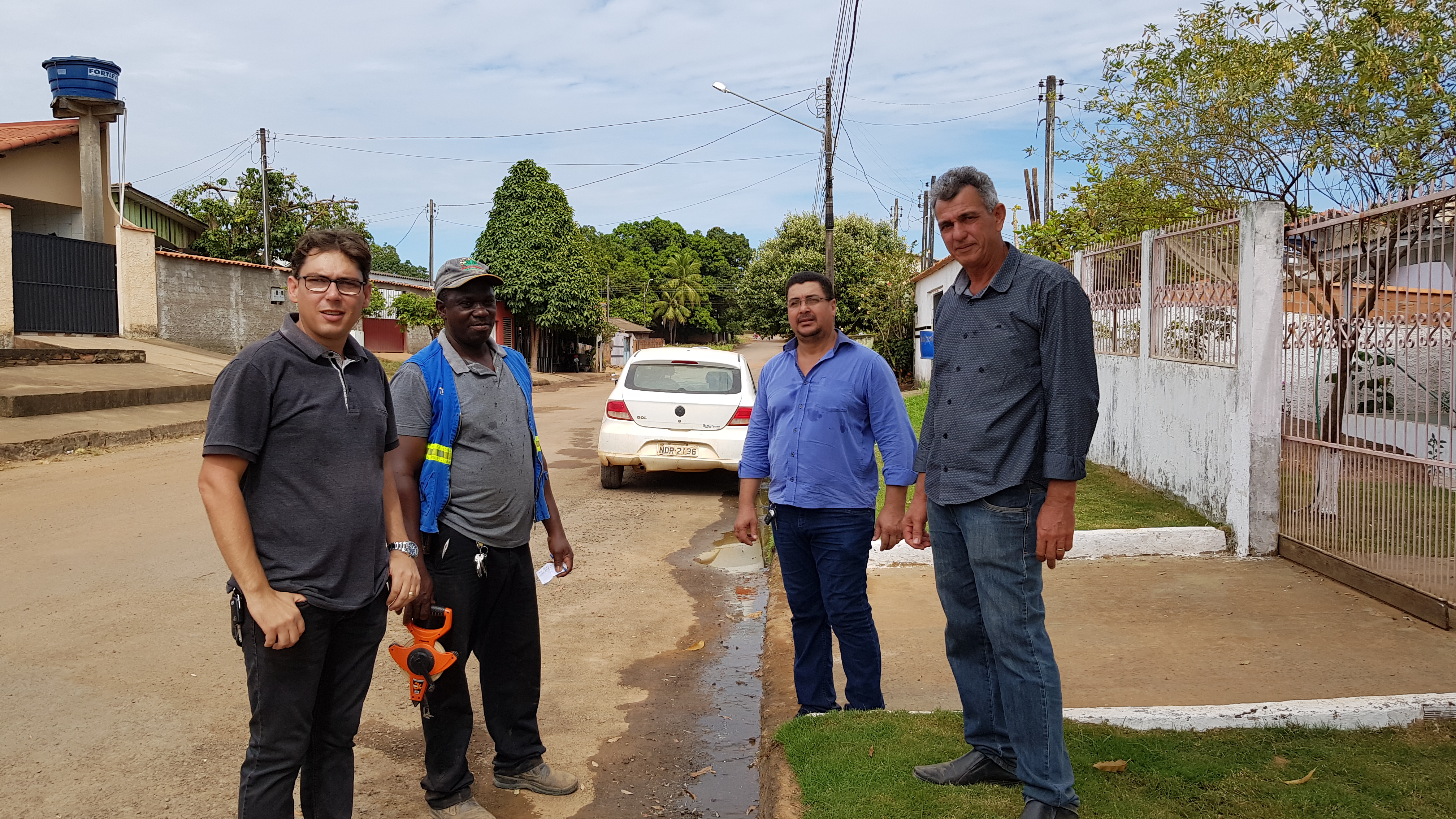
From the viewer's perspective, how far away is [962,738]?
11.8 ft

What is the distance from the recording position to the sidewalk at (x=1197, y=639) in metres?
4.31

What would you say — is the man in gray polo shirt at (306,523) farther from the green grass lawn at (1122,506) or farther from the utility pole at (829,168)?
the utility pole at (829,168)

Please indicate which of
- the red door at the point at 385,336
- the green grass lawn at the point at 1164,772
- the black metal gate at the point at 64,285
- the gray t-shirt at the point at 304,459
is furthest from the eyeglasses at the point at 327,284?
the red door at the point at 385,336

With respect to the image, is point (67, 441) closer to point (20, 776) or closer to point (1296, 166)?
point (20, 776)

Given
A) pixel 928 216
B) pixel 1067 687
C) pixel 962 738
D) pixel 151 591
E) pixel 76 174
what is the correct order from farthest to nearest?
pixel 928 216
pixel 76 174
pixel 151 591
pixel 1067 687
pixel 962 738

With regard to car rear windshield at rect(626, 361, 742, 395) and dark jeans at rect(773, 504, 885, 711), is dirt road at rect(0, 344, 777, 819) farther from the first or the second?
car rear windshield at rect(626, 361, 742, 395)

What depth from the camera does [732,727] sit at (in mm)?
4539

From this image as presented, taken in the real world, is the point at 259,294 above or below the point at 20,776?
above

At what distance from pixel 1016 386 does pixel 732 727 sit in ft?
7.72

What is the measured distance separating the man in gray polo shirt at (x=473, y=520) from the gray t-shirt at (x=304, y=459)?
0.49 m

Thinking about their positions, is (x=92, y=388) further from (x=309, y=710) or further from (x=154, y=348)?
(x=309, y=710)

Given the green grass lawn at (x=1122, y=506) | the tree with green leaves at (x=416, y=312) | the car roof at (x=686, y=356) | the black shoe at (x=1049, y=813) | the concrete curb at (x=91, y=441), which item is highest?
the tree with green leaves at (x=416, y=312)

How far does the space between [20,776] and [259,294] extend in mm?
24451

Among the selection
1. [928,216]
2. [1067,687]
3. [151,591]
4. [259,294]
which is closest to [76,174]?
[259,294]
